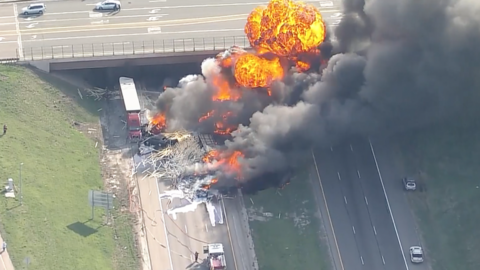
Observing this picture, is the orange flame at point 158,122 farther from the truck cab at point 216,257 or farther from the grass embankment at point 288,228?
the truck cab at point 216,257

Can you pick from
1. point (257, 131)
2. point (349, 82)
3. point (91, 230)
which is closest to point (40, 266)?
point (91, 230)

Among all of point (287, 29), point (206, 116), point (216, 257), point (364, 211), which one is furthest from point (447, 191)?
point (206, 116)

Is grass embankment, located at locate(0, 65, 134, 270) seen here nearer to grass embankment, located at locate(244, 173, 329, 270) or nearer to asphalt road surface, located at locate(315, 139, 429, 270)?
grass embankment, located at locate(244, 173, 329, 270)

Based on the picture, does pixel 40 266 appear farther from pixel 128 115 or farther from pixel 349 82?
pixel 349 82

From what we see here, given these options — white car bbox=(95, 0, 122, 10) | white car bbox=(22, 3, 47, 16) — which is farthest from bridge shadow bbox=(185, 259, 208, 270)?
white car bbox=(22, 3, 47, 16)

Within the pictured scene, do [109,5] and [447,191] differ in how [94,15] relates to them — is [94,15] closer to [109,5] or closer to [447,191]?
[109,5]

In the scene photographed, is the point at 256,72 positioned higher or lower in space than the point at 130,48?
higher

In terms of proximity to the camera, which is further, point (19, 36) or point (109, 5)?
point (109, 5)
